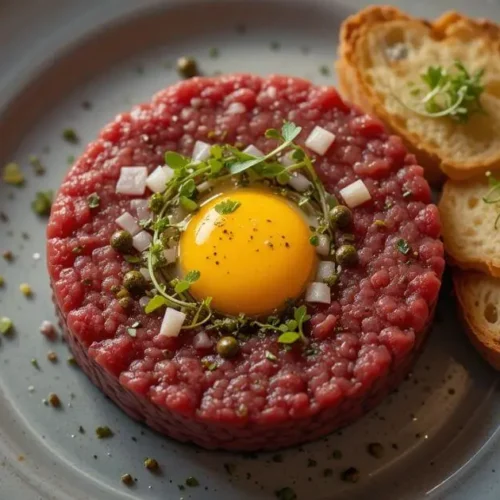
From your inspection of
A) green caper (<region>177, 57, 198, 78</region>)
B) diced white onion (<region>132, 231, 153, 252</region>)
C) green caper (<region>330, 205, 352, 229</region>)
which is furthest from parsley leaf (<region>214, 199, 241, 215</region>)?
green caper (<region>177, 57, 198, 78</region>)

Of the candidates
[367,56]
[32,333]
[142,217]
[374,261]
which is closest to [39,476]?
[32,333]

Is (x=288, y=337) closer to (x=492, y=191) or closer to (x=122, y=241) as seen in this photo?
(x=122, y=241)

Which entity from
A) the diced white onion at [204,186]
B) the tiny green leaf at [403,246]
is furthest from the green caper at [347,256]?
the diced white onion at [204,186]

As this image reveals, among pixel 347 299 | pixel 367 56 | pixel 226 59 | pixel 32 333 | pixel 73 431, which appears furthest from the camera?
pixel 226 59

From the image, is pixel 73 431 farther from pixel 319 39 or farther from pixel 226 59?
pixel 319 39

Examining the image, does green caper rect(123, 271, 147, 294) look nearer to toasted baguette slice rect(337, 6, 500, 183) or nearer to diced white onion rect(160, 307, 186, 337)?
diced white onion rect(160, 307, 186, 337)

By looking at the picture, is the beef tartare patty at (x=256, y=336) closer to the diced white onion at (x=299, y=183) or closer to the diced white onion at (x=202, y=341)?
the diced white onion at (x=202, y=341)
